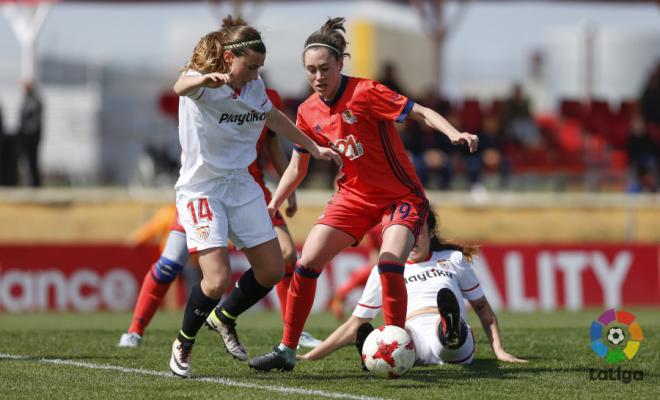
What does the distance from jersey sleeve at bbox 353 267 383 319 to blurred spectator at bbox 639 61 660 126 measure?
1421 centimetres

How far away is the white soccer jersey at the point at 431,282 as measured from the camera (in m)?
8.45

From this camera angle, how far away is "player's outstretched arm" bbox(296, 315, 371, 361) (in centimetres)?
825

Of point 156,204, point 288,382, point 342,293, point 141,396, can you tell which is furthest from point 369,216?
point 156,204

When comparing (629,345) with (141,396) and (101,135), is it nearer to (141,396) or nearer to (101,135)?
(141,396)

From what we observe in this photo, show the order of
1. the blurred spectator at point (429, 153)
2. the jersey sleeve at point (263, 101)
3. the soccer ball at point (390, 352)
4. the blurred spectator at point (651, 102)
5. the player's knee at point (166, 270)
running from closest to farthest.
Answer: the soccer ball at point (390, 352), the jersey sleeve at point (263, 101), the player's knee at point (166, 270), the blurred spectator at point (429, 153), the blurred spectator at point (651, 102)

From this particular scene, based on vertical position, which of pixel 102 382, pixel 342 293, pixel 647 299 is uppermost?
pixel 102 382

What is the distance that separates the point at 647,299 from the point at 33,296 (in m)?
8.63

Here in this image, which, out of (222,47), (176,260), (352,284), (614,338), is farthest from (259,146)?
(352,284)

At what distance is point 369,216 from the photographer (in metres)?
7.86

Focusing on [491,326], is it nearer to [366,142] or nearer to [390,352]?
[390,352]

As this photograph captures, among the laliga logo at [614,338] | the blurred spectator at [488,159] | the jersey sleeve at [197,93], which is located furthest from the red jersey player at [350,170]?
the blurred spectator at [488,159]

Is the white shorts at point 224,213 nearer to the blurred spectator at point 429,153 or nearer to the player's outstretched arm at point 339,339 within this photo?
the player's outstretched arm at point 339,339

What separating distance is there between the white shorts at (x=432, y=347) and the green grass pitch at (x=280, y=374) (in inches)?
3.1

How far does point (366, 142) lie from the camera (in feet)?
25.7
